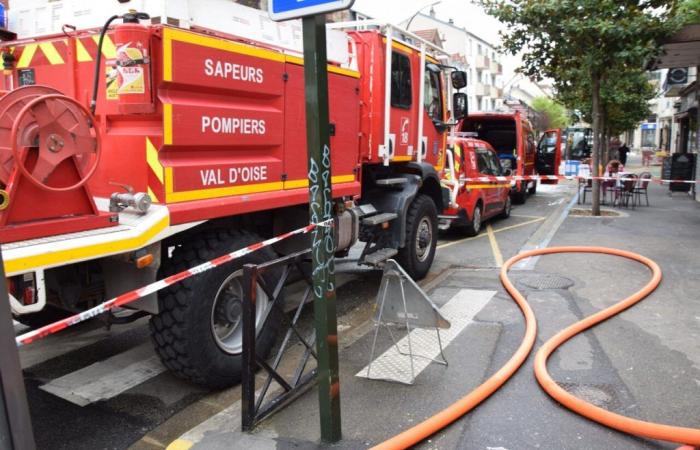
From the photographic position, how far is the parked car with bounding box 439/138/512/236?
1015 cm

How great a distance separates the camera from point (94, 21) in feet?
12.8

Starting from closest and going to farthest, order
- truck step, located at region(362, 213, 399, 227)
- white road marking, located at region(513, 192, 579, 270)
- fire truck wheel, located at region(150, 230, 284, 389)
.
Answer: fire truck wheel, located at region(150, 230, 284, 389) → truck step, located at region(362, 213, 399, 227) → white road marking, located at region(513, 192, 579, 270)

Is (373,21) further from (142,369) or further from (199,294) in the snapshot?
(142,369)

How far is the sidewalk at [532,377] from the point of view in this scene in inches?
135

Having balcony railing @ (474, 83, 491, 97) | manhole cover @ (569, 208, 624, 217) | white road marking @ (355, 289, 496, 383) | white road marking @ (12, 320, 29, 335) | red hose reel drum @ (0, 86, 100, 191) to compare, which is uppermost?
balcony railing @ (474, 83, 491, 97)

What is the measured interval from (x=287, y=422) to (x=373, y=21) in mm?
4415

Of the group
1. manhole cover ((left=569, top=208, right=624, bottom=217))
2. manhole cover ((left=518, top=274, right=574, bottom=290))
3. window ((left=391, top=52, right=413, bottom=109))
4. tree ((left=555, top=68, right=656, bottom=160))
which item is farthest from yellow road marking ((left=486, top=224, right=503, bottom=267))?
tree ((left=555, top=68, right=656, bottom=160))

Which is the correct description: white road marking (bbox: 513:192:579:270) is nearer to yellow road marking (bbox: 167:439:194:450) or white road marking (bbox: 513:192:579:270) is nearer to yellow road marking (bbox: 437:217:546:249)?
yellow road marking (bbox: 437:217:546:249)

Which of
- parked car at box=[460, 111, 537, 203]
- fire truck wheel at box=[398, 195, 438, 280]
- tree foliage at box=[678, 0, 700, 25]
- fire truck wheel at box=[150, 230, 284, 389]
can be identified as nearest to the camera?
fire truck wheel at box=[150, 230, 284, 389]

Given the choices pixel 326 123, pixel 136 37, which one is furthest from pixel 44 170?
pixel 326 123

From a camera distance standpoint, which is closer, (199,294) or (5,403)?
(5,403)

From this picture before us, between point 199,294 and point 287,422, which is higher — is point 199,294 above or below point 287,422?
above

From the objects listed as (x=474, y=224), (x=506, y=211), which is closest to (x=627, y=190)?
(x=506, y=211)

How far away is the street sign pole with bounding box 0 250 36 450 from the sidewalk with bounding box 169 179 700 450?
4.66 feet
